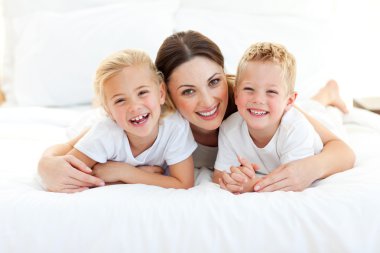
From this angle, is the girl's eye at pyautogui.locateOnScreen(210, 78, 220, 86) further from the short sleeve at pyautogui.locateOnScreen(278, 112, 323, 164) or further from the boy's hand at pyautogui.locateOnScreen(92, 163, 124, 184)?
the boy's hand at pyautogui.locateOnScreen(92, 163, 124, 184)

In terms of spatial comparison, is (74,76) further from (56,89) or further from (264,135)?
(264,135)

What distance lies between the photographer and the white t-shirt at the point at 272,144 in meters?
1.39

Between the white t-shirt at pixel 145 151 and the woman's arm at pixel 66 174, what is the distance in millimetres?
56

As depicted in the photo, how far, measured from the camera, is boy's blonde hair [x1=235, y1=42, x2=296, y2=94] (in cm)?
137

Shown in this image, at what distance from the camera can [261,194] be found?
1.20m

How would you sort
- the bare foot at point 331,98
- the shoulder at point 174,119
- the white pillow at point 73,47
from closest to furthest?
1. the shoulder at point 174,119
2. the bare foot at point 331,98
3. the white pillow at point 73,47

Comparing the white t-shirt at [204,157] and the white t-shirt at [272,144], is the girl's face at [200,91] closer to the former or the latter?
the white t-shirt at [272,144]

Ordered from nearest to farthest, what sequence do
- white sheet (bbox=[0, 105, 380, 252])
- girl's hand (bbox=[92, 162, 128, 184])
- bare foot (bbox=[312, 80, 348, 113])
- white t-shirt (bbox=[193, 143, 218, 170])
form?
white sheet (bbox=[0, 105, 380, 252]) → girl's hand (bbox=[92, 162, 128, 184]) → white t-shirt (bbox=[193, 143, 218, 170]) → bare foot (bbox=[312, 80, 348, 113])

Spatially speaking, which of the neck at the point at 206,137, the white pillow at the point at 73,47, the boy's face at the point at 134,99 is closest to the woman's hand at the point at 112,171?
the boy's face at the point at 134,99

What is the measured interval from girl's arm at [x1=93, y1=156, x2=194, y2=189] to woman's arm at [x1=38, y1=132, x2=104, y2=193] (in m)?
0.04

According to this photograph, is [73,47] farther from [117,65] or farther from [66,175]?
Answer: [66,175]

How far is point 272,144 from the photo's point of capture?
1.45 metres

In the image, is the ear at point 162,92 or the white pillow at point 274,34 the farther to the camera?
the white pillow at point 274,34

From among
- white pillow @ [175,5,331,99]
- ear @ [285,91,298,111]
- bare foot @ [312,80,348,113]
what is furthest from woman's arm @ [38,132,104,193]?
bare foot @ [312,80,348,113]
